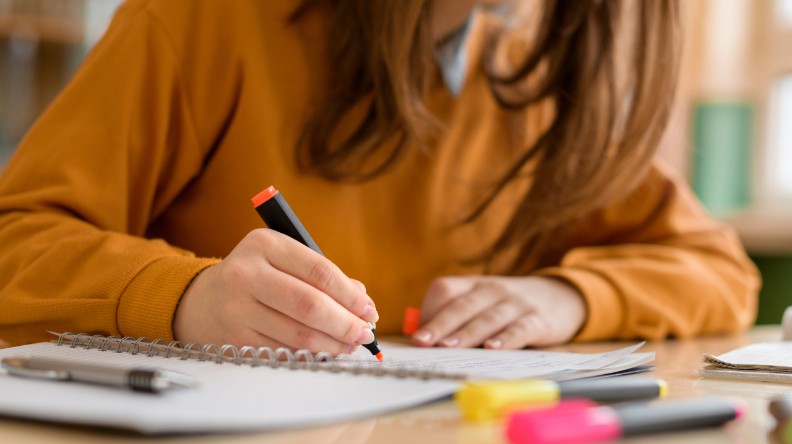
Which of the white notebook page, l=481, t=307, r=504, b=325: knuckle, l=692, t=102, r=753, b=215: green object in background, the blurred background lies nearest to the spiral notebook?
the white notebook page

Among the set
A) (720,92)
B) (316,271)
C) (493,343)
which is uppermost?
(720,92)

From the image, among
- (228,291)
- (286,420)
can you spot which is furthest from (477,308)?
(286,420)

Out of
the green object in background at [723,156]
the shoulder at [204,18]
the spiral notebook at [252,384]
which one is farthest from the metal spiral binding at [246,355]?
the green object in background at [723,156]

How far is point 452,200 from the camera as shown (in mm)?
1044

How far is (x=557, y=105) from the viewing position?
1.06m

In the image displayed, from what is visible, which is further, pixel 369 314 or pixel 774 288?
pixel 774 288

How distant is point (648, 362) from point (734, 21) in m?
2.05

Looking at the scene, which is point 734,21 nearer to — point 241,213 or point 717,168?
point 717,168

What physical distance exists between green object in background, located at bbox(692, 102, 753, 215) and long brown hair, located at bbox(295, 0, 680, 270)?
5.02ft

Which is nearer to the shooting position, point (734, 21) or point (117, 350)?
point (117, 350)

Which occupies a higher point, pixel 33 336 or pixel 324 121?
pixel 324 121

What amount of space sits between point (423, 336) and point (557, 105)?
44 cm

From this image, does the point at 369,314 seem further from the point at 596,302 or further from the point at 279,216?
the point at 596,302

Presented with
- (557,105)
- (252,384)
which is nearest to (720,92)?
(557,105)
